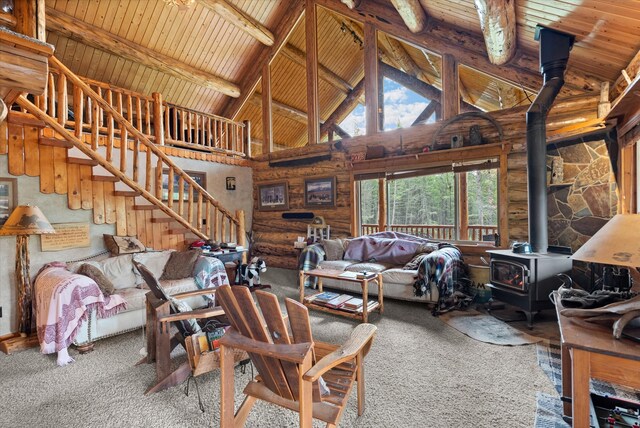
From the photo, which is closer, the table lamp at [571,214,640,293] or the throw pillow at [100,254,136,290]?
the table lamp at [571,214,640,293]

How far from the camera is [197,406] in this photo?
6.71 feet

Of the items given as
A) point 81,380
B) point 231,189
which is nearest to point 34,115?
point 81,380

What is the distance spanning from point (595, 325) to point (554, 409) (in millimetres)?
877

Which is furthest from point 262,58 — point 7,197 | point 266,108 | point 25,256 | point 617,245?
point 617,245

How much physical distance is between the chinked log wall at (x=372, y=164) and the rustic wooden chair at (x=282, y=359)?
3.76m

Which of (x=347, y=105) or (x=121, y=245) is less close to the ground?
(x=347, y=105)

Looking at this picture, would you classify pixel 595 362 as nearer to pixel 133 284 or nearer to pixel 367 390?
pixel 367 390

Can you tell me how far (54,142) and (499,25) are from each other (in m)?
5.24

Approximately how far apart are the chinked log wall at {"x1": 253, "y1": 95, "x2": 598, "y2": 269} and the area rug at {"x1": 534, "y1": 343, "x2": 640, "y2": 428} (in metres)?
2.04

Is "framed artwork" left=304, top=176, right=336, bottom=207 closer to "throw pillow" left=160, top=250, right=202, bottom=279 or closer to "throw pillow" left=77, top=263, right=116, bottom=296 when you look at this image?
"throw pillow" left=160, top=250, right=202, bottom=279

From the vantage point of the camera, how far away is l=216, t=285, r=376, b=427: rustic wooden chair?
1343 mm

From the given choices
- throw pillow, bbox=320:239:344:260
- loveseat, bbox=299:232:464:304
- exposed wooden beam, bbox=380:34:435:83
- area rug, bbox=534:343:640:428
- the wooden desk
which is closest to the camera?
the wooden desk

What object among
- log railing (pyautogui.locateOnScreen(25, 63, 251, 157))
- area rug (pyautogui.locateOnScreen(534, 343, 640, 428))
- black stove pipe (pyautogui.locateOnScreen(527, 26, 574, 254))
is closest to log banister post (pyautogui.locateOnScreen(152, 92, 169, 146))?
log railing (pyautogui.locateOnScreen(25, 63, 251, 157))

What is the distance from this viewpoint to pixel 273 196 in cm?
700
